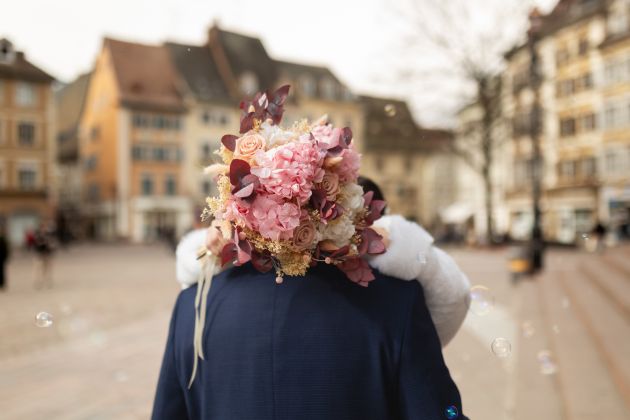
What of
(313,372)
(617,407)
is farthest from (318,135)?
(617,407)

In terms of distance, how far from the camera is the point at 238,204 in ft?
5.00

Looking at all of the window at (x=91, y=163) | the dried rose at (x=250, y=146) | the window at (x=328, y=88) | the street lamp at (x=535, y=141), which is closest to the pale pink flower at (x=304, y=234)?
the dried rose at (x=250, y=146)

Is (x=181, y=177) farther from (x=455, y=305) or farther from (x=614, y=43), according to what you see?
(x=455, y=305)

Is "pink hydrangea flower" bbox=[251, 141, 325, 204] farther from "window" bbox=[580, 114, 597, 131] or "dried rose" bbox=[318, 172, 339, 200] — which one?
"window" bbox=[580, 114, 597, 131]

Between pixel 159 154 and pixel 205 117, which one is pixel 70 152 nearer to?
pixel 159 154

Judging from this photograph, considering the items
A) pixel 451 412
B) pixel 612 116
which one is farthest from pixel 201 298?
pixel 612 116

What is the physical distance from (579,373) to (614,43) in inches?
1405

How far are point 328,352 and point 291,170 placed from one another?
1.54 feet

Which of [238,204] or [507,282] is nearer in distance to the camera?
[238,204]

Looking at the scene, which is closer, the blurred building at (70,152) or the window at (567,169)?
the window at (567,169)

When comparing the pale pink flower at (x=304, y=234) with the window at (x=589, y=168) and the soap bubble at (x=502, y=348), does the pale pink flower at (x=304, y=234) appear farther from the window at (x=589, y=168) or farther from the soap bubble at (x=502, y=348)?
the window at (x=589, y=168)

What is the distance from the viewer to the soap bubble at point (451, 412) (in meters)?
1.50

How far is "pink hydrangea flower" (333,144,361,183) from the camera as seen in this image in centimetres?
154

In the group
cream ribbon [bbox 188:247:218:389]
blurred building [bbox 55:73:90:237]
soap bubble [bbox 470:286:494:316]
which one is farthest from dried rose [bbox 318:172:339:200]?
blurred building [bbox 55:73:90:237]
